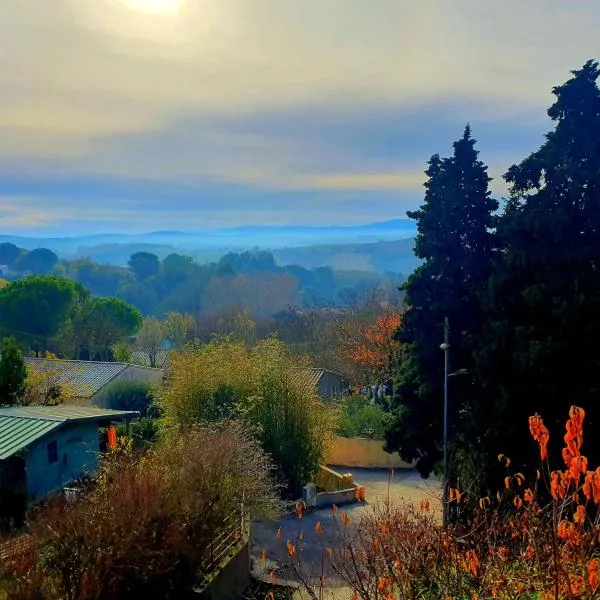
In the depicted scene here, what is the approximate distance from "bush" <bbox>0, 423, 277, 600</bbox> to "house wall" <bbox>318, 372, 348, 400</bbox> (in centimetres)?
1688

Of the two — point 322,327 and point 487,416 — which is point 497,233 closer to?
point 487,416

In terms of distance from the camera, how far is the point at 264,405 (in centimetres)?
1683

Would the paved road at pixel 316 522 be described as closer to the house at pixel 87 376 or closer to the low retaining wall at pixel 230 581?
the low retaining wall at pixel 230 581

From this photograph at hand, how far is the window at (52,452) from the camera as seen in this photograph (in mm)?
15148

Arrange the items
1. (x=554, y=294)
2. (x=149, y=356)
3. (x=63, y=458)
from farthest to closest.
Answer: (x=149, y=356) → (x=63, y=458) → (x=554, y=294)

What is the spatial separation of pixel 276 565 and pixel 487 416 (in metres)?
5.13

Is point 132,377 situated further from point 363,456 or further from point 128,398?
point 363,456

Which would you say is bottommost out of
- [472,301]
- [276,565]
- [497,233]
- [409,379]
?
[276,565]

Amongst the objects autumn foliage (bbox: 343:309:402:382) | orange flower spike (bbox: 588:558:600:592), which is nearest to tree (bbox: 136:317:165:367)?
autumn foliage (bbox: 343:309:402:382)

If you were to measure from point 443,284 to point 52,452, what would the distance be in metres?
9.77

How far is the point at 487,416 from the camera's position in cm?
1277

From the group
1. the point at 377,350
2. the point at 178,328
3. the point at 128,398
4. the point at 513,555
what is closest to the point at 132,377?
the point at 128,398

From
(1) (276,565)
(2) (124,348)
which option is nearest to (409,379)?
(1) (276,565)

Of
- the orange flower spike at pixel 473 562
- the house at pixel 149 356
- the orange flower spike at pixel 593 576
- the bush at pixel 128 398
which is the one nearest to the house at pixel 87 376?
the bush at pixel 128 398
